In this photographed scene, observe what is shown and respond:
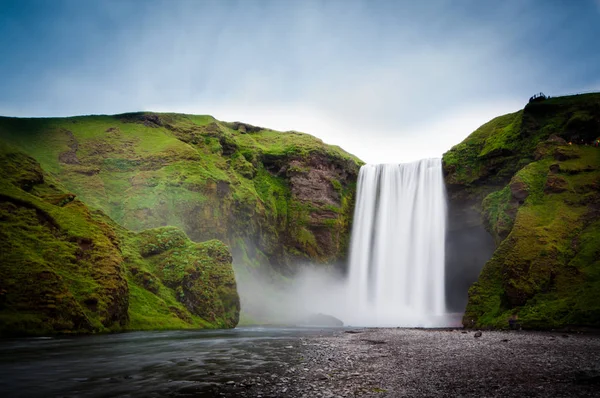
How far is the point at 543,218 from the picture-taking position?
3675cm

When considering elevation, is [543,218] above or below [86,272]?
above

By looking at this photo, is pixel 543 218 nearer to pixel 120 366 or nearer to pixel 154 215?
pixel 120 366

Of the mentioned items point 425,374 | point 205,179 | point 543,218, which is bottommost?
point 425,374

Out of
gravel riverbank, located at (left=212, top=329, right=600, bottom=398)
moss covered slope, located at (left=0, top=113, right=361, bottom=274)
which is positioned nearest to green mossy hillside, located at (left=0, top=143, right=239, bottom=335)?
gravel riverbank, located at (left=212, top=329, right=600, bottom=398)

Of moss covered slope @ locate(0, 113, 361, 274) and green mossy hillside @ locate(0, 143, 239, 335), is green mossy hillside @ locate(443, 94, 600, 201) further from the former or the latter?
green mossy hillside @ locate(0, 143, 239, 335)

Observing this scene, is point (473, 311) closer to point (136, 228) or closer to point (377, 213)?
point (377, 213)

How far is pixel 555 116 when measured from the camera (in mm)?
48469

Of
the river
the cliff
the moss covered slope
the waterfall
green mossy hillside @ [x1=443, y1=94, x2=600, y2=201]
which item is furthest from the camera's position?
the waterfall

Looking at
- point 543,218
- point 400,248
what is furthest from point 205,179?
point 543,218

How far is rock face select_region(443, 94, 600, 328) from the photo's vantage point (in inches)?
1188

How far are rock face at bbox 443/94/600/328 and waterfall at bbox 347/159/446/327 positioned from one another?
8.17 meters

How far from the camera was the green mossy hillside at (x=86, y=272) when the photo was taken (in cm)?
1853

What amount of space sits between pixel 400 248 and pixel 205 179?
32768 mm

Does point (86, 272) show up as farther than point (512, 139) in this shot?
No
